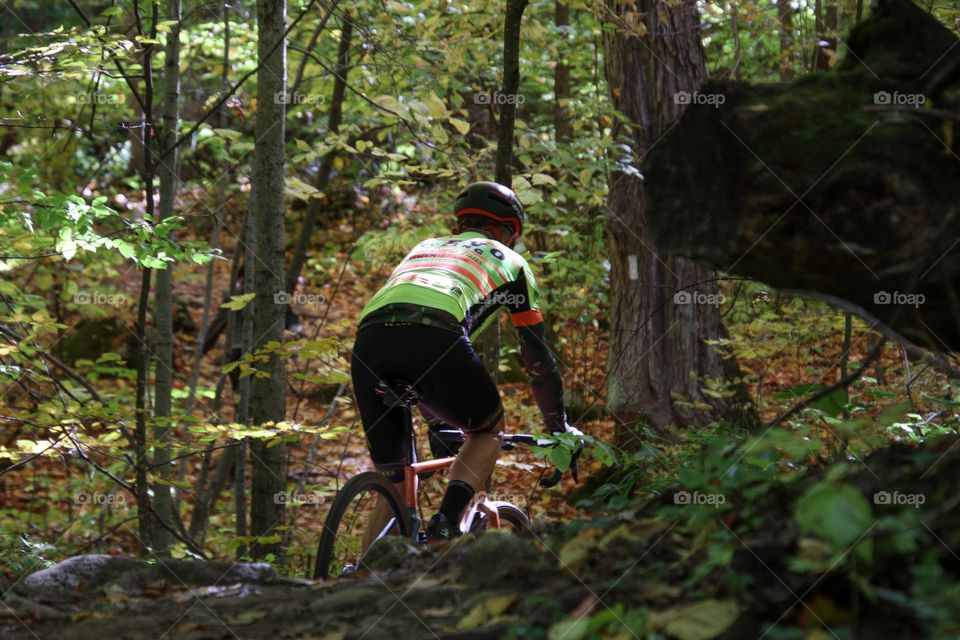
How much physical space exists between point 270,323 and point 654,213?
13.2 feet

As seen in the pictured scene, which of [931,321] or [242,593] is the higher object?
[931,321]

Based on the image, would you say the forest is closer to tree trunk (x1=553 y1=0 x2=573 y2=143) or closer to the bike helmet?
the bike helmet

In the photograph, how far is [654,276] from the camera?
359 inches

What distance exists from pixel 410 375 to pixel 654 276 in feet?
17.4

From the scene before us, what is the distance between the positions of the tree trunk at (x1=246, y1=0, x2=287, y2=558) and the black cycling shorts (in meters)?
2.15

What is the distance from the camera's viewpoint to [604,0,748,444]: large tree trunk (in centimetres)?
884

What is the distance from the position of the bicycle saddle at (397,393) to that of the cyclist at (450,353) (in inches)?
1.1

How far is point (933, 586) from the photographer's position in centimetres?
221

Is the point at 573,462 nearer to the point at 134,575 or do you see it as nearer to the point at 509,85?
the point at 134,575

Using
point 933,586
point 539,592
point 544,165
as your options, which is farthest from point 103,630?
point 544,165

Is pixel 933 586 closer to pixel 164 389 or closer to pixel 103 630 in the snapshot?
pixel 103 630

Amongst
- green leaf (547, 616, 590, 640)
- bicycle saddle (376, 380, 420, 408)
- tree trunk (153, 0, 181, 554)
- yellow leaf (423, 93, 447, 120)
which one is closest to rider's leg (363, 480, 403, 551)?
bicycle saddle (376, 380, 420, 408)

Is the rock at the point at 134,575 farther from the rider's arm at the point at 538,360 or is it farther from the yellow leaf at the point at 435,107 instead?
the yellow leaf at the point at 435,107

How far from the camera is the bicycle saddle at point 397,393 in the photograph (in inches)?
167
